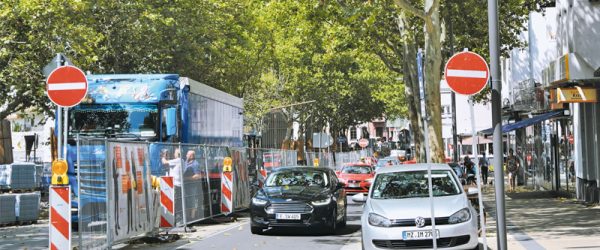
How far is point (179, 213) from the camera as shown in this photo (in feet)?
58.6

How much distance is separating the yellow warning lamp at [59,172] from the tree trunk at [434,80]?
12798 mm

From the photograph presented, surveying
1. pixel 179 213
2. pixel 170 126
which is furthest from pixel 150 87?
pixel 179 213

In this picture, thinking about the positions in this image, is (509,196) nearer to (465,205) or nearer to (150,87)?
(150,87)

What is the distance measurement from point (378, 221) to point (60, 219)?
14.9 feet

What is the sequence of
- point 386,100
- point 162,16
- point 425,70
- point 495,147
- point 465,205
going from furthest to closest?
point 386,100 < point 162,16 < point 425,70 < point 465,205 < point 495,147

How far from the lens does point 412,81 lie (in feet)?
96.4

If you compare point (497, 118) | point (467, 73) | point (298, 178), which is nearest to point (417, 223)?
point (497, 118)

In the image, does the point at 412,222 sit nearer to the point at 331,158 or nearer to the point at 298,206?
the point at 298,206

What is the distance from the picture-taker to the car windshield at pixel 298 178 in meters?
18.7

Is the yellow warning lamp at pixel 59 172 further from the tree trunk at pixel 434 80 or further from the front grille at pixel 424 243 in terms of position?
the tree trunk at pixel 434 80

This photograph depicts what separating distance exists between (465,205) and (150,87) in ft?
30.0

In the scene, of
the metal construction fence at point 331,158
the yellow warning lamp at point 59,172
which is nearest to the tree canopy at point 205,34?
the metal construction fence at point 331,158

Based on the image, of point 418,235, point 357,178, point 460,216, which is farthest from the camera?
point 357,178

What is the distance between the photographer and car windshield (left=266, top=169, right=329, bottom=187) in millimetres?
18719
